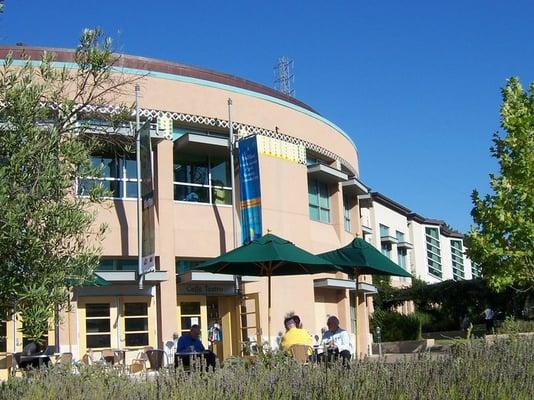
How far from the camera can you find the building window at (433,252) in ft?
186

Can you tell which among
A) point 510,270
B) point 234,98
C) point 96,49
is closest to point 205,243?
point 234,98

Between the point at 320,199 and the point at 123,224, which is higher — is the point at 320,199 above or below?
above

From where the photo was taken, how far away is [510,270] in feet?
73.7

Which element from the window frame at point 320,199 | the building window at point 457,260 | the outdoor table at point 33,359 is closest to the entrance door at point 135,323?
the outdoor table at point 33,359

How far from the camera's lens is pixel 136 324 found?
21.7m

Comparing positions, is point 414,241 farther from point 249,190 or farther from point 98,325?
point 98,325

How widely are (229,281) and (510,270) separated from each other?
8026 millimetres

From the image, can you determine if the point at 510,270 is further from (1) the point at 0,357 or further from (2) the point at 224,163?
(1) the point at 0,357

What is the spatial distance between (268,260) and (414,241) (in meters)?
41.2

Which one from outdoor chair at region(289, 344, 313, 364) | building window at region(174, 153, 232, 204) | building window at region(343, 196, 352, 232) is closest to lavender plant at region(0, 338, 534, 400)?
outdoor chair at region(289, 344, 313, 364)

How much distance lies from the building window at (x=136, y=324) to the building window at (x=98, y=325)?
50 centimetres

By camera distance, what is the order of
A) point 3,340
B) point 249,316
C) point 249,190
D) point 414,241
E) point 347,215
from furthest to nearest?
point 414,241
point 347,215
point 249,316
point 249,190
point 3,340

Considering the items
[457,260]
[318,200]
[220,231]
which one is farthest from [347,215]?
[457,260]

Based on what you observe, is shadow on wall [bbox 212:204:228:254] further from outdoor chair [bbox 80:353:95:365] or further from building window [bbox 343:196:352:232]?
building window [bbox 343:196:352:232]
